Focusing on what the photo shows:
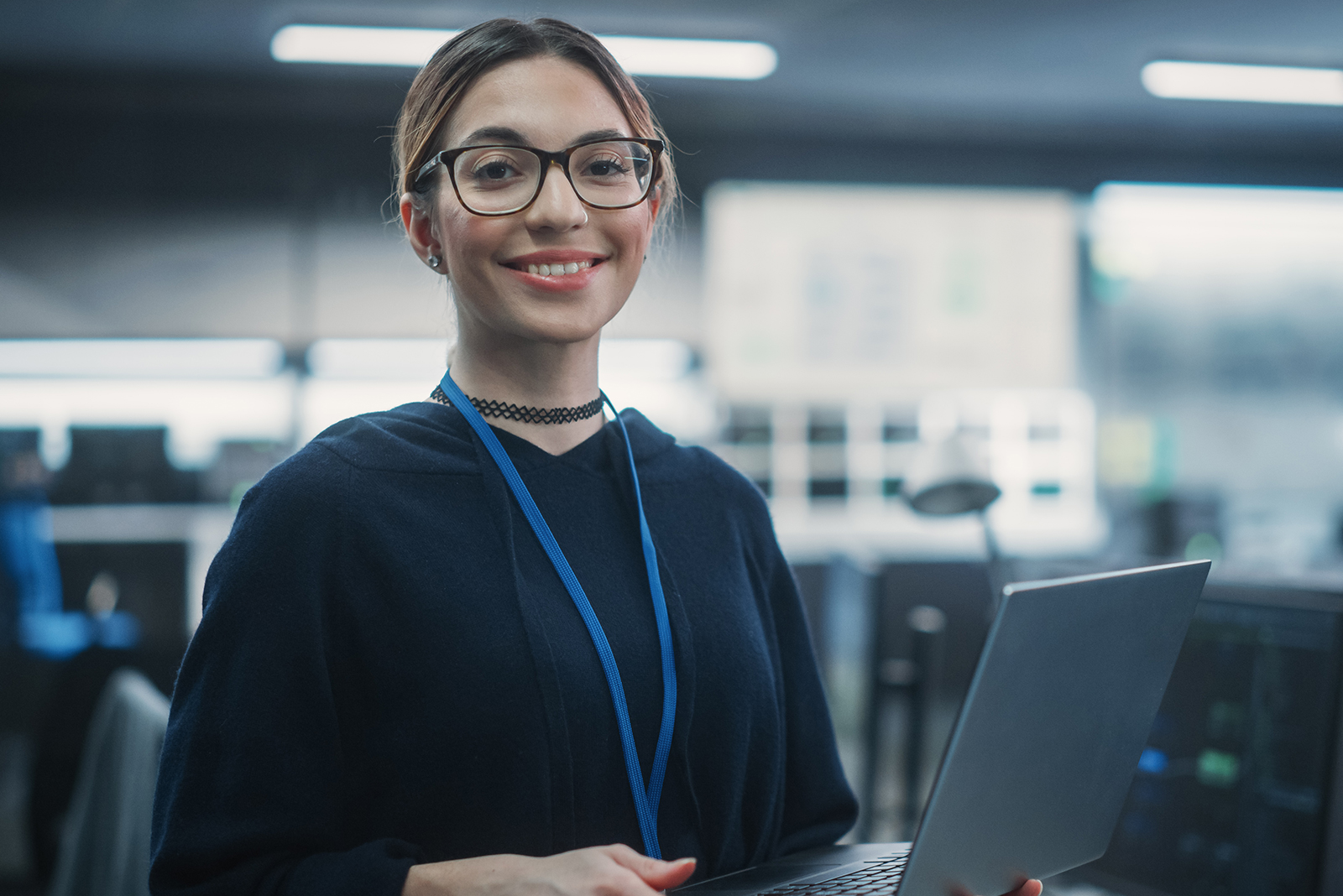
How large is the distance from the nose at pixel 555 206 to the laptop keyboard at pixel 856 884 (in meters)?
0.55

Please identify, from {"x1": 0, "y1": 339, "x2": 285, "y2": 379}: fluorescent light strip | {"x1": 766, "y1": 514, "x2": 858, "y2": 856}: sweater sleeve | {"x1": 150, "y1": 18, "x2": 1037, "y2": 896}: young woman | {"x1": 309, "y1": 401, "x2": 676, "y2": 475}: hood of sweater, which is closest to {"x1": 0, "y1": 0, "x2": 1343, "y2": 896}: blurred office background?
{"x1": 0, "y1": 339, "x2": 285, "y2": 379}: fluorescent light strip

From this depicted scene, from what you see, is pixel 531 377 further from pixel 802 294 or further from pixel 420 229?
pixel 802 294

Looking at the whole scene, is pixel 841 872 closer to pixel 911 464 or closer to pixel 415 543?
pixel 415 543

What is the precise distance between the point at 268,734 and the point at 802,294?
5.05 metres

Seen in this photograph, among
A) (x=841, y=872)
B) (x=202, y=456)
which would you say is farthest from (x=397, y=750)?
(x=202, y=456)

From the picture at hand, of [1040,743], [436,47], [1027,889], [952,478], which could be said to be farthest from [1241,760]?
[436,47]

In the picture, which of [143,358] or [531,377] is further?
[143,358]

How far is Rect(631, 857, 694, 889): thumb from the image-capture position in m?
0.69

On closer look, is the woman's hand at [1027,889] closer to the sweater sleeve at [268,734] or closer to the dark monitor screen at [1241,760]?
the sweater sleeve at [268,734]

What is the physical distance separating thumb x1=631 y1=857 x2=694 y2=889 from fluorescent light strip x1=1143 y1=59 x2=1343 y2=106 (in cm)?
497

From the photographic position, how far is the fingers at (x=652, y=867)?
2.26ft

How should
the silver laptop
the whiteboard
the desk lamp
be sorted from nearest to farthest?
the silver laptop → the desk lamp → the whiteboard

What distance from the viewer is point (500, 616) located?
83cm

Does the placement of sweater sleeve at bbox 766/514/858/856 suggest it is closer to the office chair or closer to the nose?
the nose
